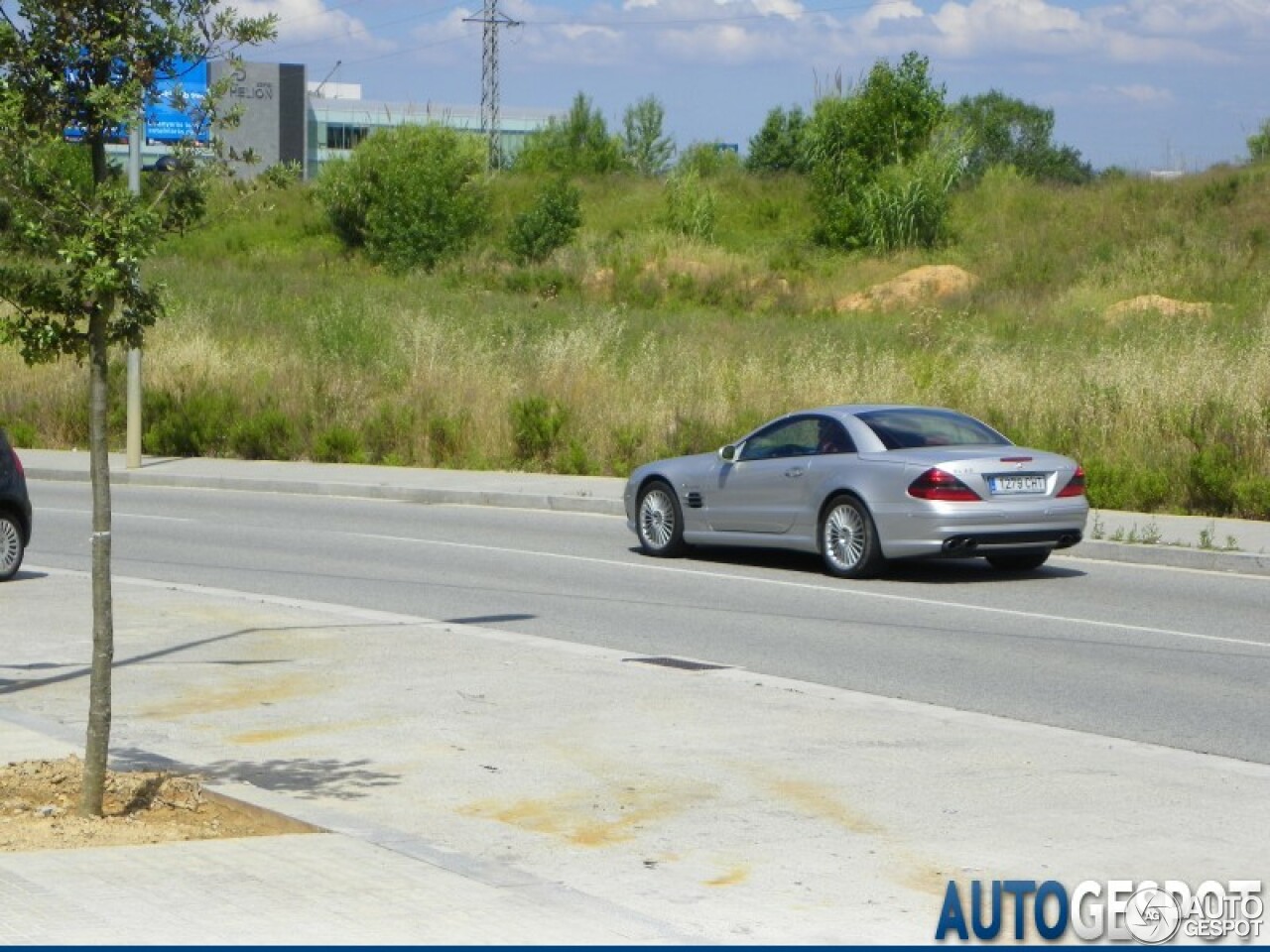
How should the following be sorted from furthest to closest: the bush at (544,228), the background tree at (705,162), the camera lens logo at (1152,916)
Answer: the background tree at (705,162)
the bush at (544,228)
the camera lens logo at (1152,916)

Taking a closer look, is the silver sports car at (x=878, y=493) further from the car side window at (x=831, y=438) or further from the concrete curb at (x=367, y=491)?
the concrete curb at (x=367, y=491)

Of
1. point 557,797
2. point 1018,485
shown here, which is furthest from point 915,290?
point 557,797

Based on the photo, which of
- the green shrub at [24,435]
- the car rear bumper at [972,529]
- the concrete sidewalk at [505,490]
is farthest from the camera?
the green shrub at [24,435]

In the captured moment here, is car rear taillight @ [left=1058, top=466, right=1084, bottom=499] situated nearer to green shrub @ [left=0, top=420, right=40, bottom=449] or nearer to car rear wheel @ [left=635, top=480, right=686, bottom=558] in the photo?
car rear wheel @ [left=635, top=480, right=686, bottom=558]

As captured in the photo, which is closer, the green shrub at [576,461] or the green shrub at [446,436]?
the green shrub at [576,461]

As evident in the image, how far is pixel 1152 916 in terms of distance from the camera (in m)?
6.07

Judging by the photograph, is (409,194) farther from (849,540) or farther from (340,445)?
(849,540)

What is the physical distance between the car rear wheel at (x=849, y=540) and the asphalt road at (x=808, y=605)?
9.4 inches

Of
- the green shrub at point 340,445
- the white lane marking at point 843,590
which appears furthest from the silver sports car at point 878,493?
the green shrub at point 340,445

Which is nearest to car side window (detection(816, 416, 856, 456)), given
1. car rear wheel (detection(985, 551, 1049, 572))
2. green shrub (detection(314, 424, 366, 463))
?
car rear wheel (detection(985, 551, 1049, 572))

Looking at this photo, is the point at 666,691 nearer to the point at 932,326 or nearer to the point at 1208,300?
the point at 932,326

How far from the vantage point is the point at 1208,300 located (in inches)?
1980

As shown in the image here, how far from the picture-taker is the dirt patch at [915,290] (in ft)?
180

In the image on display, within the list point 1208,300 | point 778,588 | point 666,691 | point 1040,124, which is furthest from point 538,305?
point 1040,124
